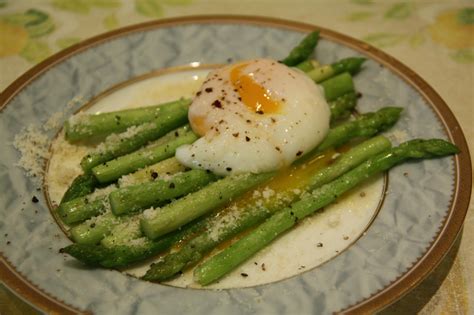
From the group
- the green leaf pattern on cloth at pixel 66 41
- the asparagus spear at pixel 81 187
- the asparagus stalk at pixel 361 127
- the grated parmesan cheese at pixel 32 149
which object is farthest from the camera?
the green leaf pattern on cloth at pixel 66 41

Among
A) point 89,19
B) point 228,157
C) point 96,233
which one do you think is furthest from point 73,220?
point 89,19

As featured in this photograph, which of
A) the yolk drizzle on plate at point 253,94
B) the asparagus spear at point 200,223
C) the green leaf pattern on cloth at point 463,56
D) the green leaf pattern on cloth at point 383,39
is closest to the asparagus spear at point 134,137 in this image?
the yolk drizzle on plate at point 253,94

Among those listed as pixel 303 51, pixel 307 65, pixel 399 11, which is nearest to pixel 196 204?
pixel 307 65

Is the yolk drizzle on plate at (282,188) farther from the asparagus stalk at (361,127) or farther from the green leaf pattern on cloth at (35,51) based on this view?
the green leaf pattern on cloth at (35,51)

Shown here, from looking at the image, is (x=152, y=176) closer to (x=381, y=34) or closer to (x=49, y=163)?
(x=49, y=163)

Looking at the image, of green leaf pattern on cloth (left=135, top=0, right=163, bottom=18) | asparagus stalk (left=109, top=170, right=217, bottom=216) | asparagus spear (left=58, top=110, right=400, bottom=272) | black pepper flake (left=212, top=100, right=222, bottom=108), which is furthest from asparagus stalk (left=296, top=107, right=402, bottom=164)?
green leaf pattern on cloth (left=135, top=0, right=163, bottom=18)
